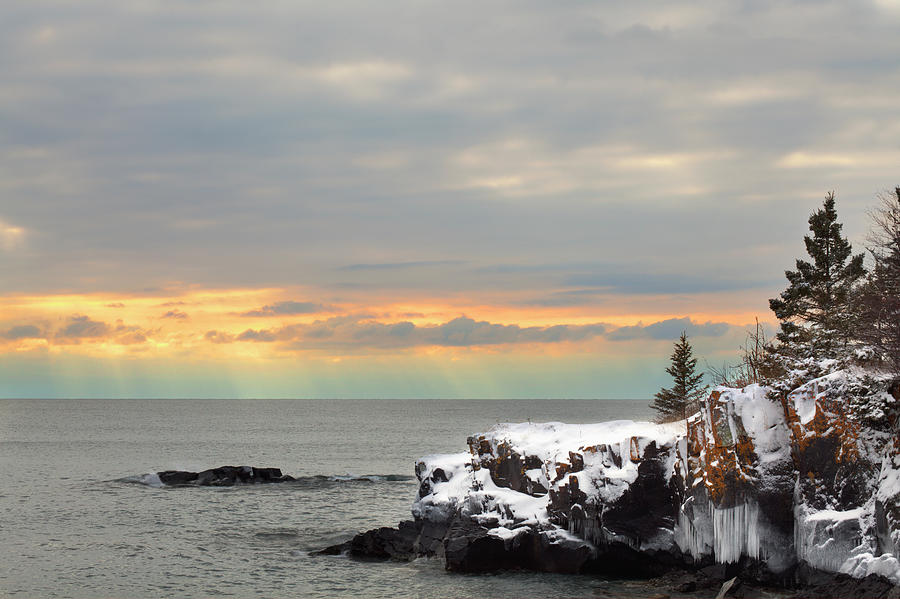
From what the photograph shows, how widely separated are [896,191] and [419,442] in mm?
89147

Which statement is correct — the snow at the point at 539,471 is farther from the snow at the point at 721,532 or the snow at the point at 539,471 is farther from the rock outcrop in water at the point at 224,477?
the rock outcrop in water at the point at 224,477

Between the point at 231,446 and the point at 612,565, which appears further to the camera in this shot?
the point at 231,446

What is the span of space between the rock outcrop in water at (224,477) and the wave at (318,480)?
64 cm

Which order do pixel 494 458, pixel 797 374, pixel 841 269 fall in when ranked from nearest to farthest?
1. pixel 797 374
2. pixel 494 458
3. pixel 841 269

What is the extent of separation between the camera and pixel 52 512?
4516cm

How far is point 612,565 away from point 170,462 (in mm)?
63878

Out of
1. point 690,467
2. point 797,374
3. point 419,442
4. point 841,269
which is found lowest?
point 419,442

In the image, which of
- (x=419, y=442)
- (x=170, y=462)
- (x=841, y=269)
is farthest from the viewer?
(x=419, y=442)

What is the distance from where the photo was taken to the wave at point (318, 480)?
195 feet

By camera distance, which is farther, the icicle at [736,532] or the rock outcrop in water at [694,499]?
A: the icicle at [736,532]

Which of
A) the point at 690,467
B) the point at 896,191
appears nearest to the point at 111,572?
the point at 690,467

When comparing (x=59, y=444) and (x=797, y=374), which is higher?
(x=797, y=374)

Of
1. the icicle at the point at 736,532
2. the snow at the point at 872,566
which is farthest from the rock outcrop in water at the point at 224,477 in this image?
the snow at the point at 872,566

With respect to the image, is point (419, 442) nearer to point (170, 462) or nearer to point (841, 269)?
point (170, 462)
